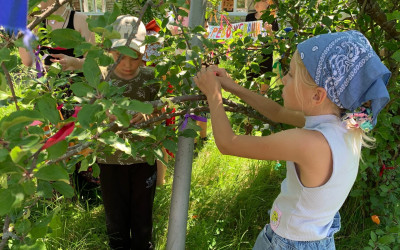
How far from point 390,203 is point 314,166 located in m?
1.16

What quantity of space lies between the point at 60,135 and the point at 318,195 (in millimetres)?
760

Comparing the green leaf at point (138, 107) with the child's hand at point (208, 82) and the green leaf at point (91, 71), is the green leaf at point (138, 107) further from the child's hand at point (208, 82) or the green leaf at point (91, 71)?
the child's hand at point (208, 82)

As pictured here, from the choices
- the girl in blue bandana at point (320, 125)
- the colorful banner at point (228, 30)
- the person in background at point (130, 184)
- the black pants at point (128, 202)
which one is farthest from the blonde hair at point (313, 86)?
the colorful banner at point (228, 30)

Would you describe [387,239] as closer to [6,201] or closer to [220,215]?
[220,215]

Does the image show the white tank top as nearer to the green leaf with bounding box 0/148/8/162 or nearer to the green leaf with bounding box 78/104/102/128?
the green leaf with bounding box 78/104/102/128

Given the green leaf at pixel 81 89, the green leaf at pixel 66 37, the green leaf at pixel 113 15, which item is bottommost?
the green leaf at pixel 81 89

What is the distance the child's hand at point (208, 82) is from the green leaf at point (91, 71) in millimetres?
459

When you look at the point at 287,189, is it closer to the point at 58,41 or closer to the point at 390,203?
the point at 58,41

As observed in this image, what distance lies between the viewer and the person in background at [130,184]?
70.4 inches

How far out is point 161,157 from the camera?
4.07 ft

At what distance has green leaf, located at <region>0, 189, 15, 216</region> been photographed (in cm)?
65

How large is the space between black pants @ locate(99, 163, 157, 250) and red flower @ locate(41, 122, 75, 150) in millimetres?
1018

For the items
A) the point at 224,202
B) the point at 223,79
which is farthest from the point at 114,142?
the point at 224,202

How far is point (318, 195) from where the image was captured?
1134 mm
